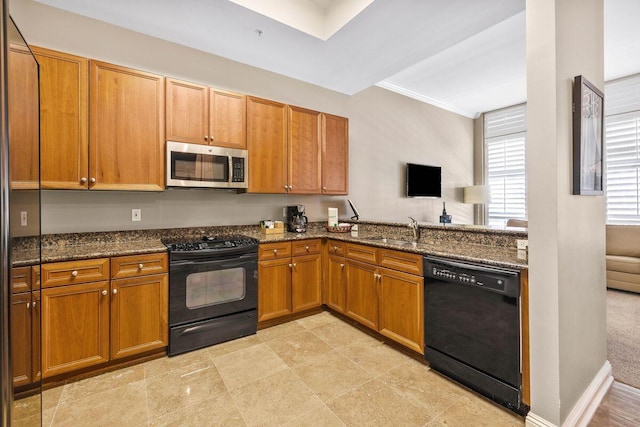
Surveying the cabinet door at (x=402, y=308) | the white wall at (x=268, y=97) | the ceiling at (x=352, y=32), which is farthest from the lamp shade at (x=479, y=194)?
the cabinet door at (x=402, y=308)

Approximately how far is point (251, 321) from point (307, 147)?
199 centimetres

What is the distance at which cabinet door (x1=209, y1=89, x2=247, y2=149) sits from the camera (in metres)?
2.78

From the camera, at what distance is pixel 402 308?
2.33 m

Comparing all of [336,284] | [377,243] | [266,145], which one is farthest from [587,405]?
[266,145]

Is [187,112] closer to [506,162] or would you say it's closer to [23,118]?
[23,118]

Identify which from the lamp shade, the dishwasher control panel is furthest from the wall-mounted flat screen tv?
the dishwasher control panel

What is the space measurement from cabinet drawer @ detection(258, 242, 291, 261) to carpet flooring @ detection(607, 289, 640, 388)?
8.96 ft

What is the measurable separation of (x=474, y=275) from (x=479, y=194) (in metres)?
4.36

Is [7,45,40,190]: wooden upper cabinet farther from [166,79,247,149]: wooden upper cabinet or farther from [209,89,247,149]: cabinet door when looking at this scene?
[209,89,247,149]: cabinet door

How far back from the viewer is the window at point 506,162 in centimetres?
554

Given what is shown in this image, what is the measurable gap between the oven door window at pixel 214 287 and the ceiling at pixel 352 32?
7.20 ft

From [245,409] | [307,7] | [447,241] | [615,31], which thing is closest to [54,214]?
[245,409]

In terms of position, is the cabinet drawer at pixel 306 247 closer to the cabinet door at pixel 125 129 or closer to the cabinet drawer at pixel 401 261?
the cabinet drawer at pixel 401 261

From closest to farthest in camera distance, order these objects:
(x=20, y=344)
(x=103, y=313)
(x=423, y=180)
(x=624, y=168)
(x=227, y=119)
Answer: (x=20, y=344) → (x=103, y=313) → (x=227, y=119) → (x=624, y=168) → (x=423, y=180)
